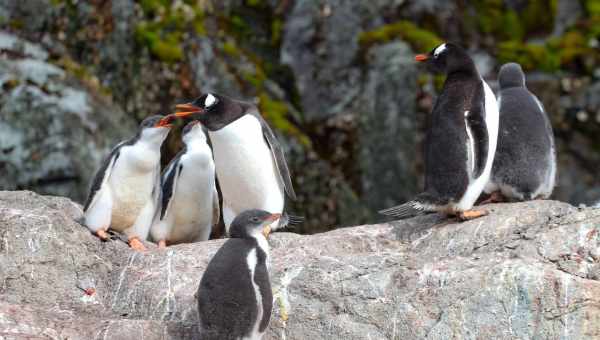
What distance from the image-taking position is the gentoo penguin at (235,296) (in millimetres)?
4805

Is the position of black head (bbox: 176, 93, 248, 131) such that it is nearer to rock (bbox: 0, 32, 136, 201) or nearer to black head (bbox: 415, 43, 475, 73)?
black head (bbox: 415, 43, 475, 73)

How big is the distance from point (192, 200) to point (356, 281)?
2325 mm

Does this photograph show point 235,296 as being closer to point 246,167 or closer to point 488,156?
point 246,167

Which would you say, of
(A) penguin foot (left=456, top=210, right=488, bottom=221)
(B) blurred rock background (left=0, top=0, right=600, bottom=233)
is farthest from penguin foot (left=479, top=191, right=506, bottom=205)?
(B) blurred rock background (left=0, top=0, right=600, bottom=233)

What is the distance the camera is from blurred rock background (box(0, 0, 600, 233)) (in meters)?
9.59

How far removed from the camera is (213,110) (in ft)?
21.2

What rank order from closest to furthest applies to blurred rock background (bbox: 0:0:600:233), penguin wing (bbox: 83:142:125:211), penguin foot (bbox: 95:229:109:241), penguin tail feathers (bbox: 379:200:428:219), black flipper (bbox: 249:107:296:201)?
1. penguin tail feathers (bbox: 379:200:428:219)
2. penguin foot (bbox: 95:229:109:241)
3. penguin wing (bbox: 83:142:125:211)
4. black flipper (bbox: 249:107:296:201)
5. blurred rock background (bbox: 0:0:600:233)

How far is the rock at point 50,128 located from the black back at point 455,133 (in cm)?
434

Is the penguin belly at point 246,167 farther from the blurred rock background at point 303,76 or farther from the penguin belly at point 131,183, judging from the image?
the blurred rock background at point 303,76

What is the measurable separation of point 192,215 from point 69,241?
5.36 feet

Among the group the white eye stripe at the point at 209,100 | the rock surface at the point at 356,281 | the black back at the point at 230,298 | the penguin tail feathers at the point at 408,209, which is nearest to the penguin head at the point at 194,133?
the white eye stripe at the point at 209,100

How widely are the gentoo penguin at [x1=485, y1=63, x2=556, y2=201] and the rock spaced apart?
14.6 ft

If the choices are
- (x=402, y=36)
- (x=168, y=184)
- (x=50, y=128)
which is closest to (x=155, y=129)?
(x=168, y=184)

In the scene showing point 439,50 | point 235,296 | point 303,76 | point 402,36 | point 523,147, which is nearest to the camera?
point 235,296
